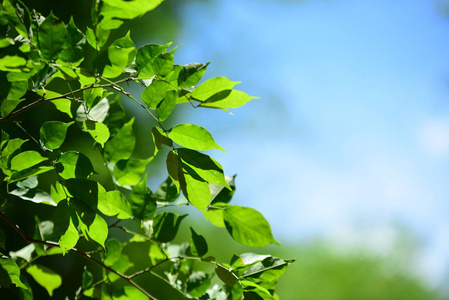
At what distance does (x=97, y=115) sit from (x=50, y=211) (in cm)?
140

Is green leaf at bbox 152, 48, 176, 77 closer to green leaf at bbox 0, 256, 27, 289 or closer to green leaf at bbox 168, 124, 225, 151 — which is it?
green leaf at bbox 168, 124, 225, 151

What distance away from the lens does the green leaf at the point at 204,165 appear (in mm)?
288

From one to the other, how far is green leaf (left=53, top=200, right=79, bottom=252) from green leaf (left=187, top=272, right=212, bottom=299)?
14 centimetres

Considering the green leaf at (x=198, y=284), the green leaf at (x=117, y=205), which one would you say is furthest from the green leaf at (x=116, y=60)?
the green leaf at (x=198, y=284)

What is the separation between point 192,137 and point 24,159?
0.11 meters

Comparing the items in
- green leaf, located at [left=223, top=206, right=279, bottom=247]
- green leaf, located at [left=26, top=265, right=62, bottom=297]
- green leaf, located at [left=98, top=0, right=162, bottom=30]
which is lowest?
green leaf, located at [left=26, top=265, right=62, bottom=297]

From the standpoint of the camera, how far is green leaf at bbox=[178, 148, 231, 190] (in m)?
0.29

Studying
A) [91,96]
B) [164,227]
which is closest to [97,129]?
[91,96]

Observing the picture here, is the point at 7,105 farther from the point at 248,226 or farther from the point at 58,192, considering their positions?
→ the point at 248,226

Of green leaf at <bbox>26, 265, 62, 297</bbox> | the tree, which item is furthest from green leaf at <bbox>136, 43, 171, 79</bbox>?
green leaf at <bbox>26, 265, 62, 297</bbox>

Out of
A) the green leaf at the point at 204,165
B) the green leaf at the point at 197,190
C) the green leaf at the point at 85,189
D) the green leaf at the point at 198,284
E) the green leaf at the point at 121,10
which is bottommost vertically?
the green leaf at the point at 198,284

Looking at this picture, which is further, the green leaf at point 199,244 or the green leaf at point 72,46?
the green leaf at point 199,244

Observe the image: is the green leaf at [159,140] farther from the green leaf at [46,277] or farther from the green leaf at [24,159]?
the green leaf at [46,277]

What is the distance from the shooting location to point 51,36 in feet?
0.82
